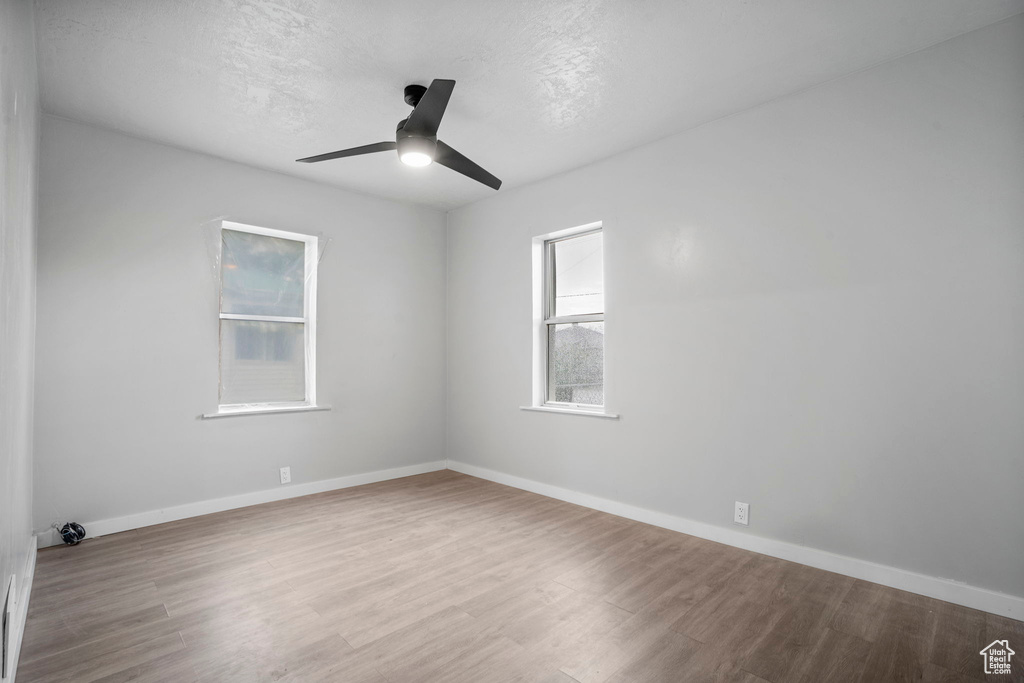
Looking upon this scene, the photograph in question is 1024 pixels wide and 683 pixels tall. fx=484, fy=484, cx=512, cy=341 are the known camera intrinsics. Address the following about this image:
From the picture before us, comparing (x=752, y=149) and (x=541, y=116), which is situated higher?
(x=541, y=116)

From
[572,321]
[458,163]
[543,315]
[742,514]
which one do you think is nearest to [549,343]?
[543,315]

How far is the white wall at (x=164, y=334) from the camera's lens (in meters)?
3.13

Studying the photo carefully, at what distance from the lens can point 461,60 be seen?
2568 millimetres

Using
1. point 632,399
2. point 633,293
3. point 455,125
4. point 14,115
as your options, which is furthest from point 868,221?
point 14,115

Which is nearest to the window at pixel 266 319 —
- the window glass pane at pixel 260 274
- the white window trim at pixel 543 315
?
the window glass pane at pixel 260 274

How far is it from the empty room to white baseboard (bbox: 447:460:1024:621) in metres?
0.02

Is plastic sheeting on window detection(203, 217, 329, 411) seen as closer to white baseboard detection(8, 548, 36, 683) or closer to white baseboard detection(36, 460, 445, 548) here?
white baseboard detection(36, 460, 445, 548)

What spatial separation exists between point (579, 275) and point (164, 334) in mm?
3248

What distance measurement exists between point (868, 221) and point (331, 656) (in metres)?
3.33

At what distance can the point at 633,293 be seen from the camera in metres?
3.64

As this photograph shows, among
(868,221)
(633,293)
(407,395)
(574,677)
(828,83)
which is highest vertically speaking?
(828,83)

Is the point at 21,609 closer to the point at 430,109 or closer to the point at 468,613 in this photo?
the point at 468,613

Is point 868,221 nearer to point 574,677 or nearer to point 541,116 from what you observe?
point 541,116

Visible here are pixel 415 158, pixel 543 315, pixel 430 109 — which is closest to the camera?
pixel 430 109
